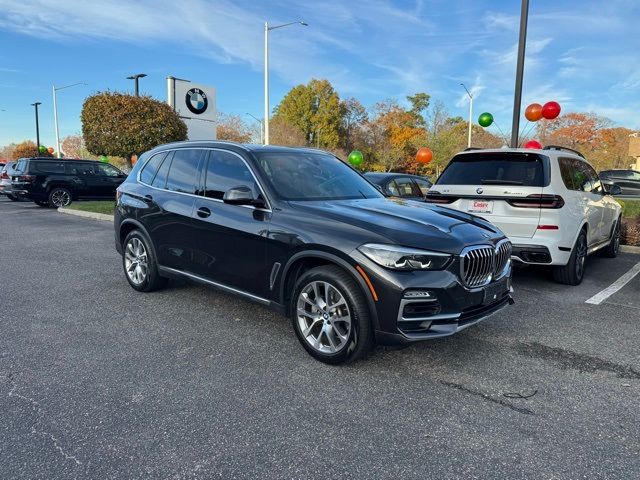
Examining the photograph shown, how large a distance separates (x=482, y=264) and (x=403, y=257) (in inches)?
30.2

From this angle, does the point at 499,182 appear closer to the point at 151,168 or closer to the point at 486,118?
the point at 151,168

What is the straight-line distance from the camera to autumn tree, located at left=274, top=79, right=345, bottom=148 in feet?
194

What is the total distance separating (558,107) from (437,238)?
13.3 meters

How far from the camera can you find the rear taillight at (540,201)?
5875mm

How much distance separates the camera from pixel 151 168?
565cm

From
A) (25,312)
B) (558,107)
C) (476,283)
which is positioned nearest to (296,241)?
(476,283)

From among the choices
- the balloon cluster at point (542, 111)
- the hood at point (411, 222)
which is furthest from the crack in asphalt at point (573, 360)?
the balloon cluster at point (542, 111)

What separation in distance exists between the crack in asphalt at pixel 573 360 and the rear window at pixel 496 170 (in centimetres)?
259

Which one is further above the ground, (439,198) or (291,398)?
(439,198)

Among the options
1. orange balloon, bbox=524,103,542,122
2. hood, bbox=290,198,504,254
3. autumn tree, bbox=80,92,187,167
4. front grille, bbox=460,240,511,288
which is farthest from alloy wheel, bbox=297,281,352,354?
autumn tree, bbox=80,92,187,167

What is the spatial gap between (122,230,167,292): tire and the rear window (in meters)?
4.05

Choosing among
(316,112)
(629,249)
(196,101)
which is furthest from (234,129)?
(629,249)

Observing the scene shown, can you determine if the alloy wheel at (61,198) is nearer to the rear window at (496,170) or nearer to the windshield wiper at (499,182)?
the rear window at (496,170)

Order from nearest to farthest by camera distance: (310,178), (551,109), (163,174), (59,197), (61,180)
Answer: (310,178)
(163,174)
(551,109)
(61,180)
(59,197)
